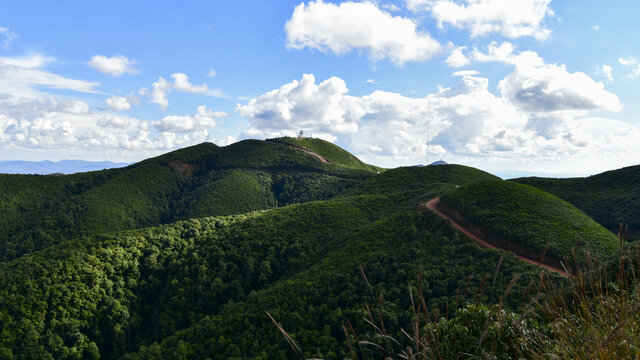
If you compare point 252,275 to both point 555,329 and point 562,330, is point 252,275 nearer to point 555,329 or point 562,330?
point 555,329

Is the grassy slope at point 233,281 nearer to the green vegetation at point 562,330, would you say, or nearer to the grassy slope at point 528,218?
the grassy slope at point 528,218

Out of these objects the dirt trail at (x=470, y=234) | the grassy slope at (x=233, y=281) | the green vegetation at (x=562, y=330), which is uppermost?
the green vegetation at (x=562, y=330)

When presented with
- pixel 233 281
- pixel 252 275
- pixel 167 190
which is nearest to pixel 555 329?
pixel 233 281

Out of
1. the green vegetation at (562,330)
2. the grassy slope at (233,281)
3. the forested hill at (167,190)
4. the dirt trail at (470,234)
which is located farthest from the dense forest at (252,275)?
the dirt trail at (470,234)

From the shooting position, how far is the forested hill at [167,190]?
105 meters

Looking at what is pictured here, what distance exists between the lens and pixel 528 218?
5416 cm

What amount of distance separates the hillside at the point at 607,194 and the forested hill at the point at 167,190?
3101 inches

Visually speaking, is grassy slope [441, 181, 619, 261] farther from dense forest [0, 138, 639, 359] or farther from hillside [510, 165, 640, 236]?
hillside [510, 165, 640, 236]

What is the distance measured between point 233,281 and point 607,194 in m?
98.1

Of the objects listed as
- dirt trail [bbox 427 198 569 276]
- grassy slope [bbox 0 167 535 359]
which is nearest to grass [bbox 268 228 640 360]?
grassy slope [bbox 0 167 535 359]

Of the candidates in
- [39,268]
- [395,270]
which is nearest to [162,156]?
[39,268]

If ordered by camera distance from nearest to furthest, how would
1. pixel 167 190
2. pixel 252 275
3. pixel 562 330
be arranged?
pixel 562 330 < pixel 252 275 < pixel 167 190

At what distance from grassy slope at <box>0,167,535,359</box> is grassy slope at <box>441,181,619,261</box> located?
7.12m

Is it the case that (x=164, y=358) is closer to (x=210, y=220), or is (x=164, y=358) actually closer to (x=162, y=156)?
(x=210, y=220)
